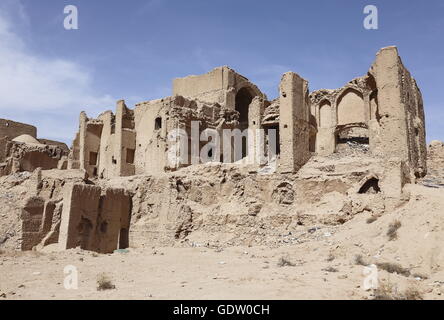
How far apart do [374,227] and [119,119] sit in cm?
2264

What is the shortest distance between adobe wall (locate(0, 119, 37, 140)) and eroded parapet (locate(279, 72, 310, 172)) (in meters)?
24.5

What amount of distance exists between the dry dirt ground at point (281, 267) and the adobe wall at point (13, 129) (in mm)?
20833

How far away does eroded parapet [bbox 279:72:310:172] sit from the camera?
2288cm

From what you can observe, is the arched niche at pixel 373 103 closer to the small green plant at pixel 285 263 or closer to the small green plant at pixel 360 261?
the small green plant at pixel 360 261

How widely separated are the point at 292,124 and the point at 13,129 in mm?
25730

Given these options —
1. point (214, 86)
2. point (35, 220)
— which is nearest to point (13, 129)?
point (214, 86)

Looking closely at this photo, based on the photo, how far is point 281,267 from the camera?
13.7 metres

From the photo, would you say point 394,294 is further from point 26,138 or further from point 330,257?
point 26,138

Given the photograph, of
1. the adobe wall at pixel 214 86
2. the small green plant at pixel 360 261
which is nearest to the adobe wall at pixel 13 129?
the adobe wall at pixel 214 86

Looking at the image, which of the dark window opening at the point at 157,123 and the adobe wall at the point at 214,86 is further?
the adobe wall at the point at 214,86

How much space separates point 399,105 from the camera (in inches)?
882

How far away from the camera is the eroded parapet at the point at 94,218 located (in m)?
20.4

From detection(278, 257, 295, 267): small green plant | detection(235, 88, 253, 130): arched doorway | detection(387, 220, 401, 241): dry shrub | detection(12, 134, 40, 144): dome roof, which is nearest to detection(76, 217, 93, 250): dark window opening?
detection(278, 257, 295, 267): small green plant

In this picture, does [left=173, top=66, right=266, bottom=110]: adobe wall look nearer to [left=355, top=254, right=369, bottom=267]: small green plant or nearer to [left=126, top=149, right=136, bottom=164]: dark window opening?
[left=126, top=149, right=136, bottom=164]: dark window opening
